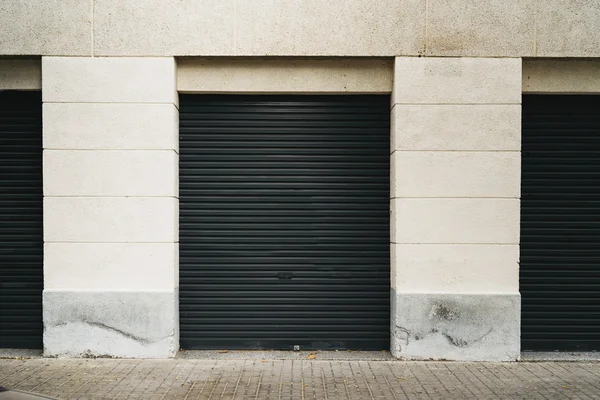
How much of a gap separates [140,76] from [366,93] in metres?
3.40

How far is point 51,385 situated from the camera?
22.3 feet

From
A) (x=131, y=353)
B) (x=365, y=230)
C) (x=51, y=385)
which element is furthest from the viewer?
(x=365, y=230)

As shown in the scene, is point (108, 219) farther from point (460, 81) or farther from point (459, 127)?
point (460, 81)

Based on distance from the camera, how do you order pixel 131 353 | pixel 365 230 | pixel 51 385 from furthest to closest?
pixel 365 230, pixel 131 353, pixel 51 385

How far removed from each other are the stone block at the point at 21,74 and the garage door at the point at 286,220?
2215mm

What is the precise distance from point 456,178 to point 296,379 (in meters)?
3.66

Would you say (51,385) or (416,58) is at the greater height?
(416,58)

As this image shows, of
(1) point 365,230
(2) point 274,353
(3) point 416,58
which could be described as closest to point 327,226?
(1) point 365,230

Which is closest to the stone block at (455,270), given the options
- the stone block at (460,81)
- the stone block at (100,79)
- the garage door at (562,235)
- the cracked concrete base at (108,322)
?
the garage door at (562,235)

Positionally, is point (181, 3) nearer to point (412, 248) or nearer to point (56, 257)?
point (56, 257)

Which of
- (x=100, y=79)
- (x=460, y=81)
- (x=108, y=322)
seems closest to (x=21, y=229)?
(x=108, y=322)

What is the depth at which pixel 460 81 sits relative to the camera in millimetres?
8133

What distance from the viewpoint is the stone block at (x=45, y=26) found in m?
8.09

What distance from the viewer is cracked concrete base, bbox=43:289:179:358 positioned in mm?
8016
